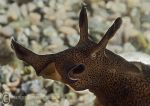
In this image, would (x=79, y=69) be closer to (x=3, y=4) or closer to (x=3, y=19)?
(x=3, y=19)

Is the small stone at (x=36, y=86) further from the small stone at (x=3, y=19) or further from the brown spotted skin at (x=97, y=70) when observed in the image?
the small stone at (x=3, y=19)

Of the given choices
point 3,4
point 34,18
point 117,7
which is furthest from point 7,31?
point 117,7

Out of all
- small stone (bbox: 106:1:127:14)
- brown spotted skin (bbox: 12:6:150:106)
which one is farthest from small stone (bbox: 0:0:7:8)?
brown spotted skin (bbox: 12:6:150:106)

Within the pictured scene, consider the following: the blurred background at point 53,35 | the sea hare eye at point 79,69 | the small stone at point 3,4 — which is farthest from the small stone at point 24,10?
the sea hare eye at point 79,69

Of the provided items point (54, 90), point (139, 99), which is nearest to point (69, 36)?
point (54, 90)

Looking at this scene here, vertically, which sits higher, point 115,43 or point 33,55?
point 115,43

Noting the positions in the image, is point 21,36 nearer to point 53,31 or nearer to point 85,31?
point 53,31

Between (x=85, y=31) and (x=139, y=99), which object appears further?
(x=139, y=99)
